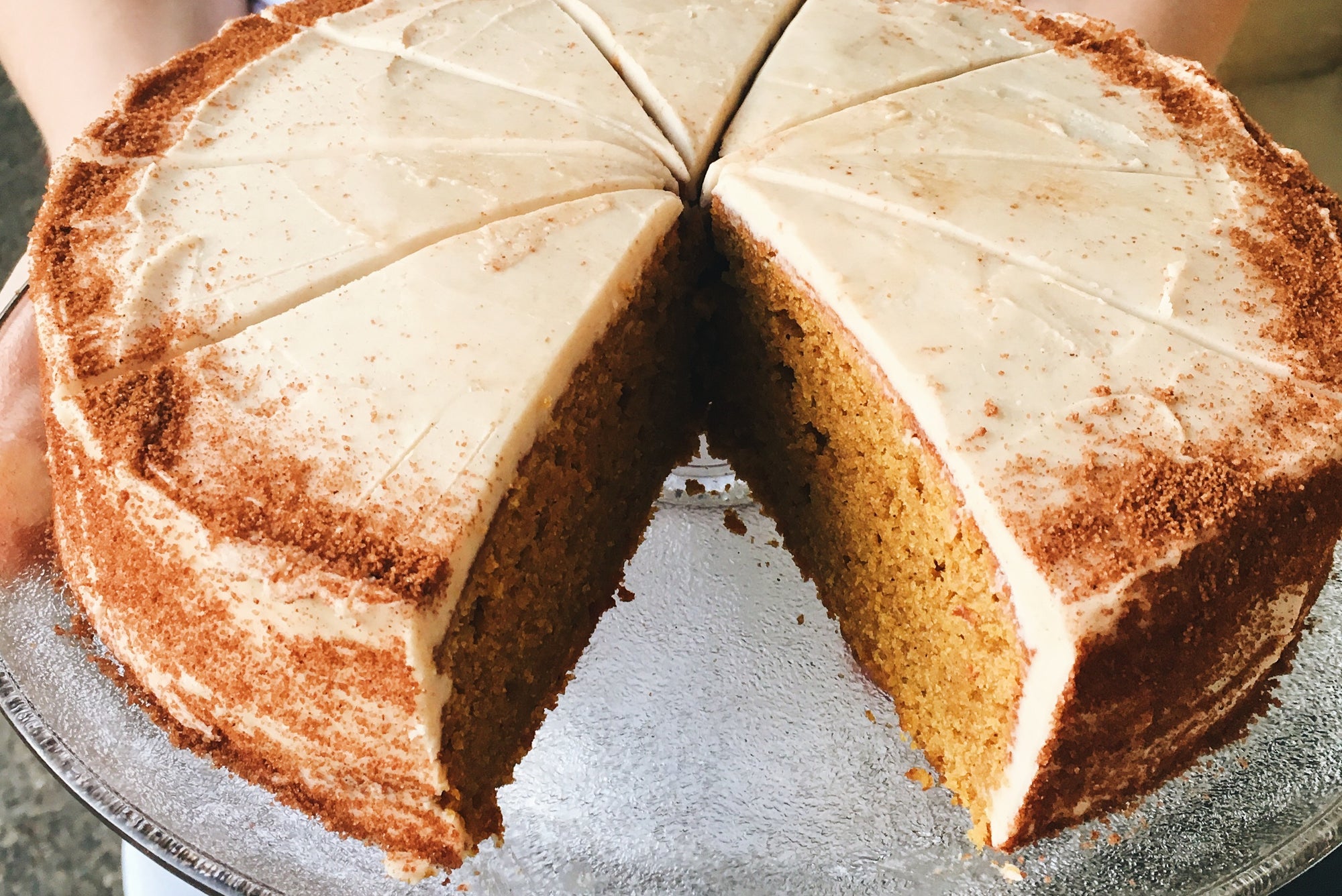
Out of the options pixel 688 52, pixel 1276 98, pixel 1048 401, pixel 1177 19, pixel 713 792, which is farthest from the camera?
pixel 1276 98

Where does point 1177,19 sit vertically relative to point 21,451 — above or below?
above

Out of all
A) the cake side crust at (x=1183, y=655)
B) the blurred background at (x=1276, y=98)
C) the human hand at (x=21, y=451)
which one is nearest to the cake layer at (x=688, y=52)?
the cake side crust at (x=1183, y=655)

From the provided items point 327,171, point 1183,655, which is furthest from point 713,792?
point 327,171

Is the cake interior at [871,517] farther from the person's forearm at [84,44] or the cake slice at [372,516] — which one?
the person's forearm at [84,44]

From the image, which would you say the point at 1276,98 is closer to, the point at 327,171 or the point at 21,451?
the point at 327,171

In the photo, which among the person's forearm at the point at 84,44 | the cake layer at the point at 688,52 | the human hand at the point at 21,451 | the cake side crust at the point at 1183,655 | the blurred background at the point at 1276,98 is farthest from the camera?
the blurred background at the point at 1276,98

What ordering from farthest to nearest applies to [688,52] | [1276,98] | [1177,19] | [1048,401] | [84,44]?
1. [1276,98]
2. [1177,19]
3. [84,44]
4. [688,52]
5. [1048,401]
